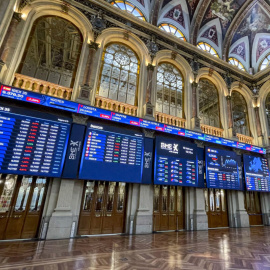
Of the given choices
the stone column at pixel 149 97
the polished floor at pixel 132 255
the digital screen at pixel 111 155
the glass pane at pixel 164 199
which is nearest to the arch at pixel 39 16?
the digital screen at pixel 111 155

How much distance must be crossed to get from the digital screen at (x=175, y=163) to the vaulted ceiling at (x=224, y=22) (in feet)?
22.6

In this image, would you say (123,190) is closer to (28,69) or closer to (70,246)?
(70,246)

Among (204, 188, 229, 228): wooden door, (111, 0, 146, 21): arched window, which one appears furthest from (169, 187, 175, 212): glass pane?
(111, 0, 146, 21): arched window

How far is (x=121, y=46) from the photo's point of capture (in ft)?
28.4

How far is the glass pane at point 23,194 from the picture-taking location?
5438 millimetres

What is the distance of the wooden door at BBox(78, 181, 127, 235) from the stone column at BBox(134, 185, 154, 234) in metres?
0.61

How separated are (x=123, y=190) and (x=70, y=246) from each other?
9.24ft

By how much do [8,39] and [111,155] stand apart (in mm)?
5528

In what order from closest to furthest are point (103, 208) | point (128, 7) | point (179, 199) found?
point (103, 208) < point (179, 199) < point (128, 7)

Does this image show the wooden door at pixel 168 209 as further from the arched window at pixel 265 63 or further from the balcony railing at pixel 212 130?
the arched window at pixel 265 63

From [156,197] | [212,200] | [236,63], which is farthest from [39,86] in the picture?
[236,63]

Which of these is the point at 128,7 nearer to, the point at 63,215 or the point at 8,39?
the point at 8,39

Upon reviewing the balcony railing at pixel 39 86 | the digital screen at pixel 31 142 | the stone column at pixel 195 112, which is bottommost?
the digital screen at pixel 31 142

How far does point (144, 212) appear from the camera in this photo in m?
6.61
